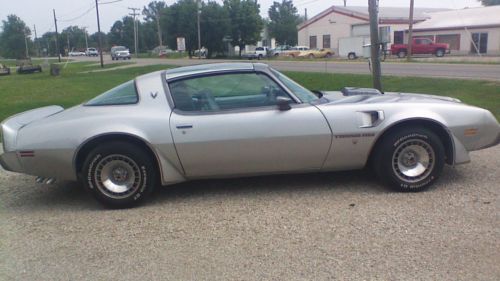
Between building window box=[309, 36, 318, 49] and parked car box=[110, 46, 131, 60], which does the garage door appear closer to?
building window box=[309, 36, 318, 49]

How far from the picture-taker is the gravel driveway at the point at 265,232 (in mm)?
3123

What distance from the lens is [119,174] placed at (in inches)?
172

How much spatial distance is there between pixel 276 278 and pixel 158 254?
94cm

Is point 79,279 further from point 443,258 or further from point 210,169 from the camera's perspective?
point 443,258

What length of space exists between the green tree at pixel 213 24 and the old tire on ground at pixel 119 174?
194 feet

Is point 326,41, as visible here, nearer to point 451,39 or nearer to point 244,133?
point 451,39

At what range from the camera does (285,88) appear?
454 centimetres

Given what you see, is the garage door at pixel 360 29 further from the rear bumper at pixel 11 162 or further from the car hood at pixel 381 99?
the rear bumper at pixel 11 162

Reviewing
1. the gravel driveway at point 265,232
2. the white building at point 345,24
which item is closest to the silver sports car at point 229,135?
the gravel driveway at point 265,232

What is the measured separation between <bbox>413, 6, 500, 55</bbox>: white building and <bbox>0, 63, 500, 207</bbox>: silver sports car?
42688 millimetres

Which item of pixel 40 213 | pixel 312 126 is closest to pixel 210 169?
pixel 312 126

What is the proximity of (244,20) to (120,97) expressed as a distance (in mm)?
59617

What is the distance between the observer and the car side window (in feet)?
14.7

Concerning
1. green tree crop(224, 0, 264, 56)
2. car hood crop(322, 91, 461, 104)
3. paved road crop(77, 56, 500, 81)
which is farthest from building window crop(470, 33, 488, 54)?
car hood crop(322, 91, 461, 104)
